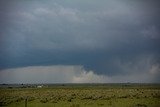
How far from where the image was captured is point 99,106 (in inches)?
1903

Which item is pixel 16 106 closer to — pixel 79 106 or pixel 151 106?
pixel 79 106

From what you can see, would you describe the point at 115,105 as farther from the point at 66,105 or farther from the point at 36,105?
the point at 36,105

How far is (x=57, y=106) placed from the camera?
49656mm

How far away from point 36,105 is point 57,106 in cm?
408

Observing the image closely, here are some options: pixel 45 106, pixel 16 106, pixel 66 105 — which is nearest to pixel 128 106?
pixel 66 105

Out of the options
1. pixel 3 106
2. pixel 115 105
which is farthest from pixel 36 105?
pixel 115 105

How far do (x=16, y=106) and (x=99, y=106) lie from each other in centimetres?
1384

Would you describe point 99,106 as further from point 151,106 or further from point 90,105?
point 151,106

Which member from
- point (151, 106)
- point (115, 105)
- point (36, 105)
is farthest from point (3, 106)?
point (151, 106)

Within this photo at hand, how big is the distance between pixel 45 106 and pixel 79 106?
581 centimetres

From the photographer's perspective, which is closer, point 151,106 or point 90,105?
point 151,106

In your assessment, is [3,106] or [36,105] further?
[36,105]

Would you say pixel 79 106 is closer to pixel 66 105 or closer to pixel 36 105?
pixel 66 105

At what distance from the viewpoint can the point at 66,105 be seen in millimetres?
50719
